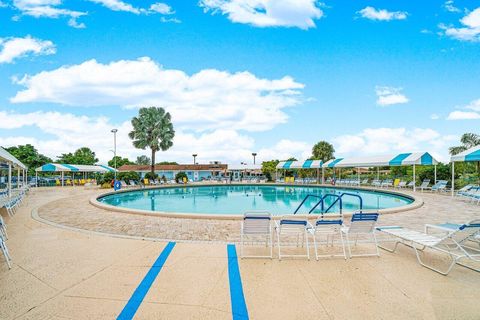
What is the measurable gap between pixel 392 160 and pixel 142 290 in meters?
21.8

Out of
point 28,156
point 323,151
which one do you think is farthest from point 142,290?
point 28,156

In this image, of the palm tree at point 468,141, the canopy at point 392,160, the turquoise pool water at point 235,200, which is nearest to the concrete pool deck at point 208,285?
the turquoise pool water at point 235,200

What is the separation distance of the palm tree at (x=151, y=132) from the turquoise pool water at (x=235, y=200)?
7.25 m

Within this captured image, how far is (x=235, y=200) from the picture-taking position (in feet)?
60.8

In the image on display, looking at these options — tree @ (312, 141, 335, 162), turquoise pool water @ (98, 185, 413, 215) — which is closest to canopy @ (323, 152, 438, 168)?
turquoise pool water @ (98, 185, 413, 215)

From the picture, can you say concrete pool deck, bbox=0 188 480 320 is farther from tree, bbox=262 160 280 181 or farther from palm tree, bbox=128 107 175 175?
tree, bbox=262 160 280 181

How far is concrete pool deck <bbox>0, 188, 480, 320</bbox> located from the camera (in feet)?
10.1

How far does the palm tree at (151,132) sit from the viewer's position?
31234 millimetres

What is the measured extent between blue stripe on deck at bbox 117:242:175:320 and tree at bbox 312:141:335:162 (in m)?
31.8

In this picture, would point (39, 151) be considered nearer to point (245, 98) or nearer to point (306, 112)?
point (245, 98)

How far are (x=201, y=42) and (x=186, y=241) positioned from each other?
13543 mm

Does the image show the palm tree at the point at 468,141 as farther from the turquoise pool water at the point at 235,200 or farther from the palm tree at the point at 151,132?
the palm tree at the point at 151,132

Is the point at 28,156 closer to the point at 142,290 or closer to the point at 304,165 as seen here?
the point at 304,165

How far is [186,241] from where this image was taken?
598cm
